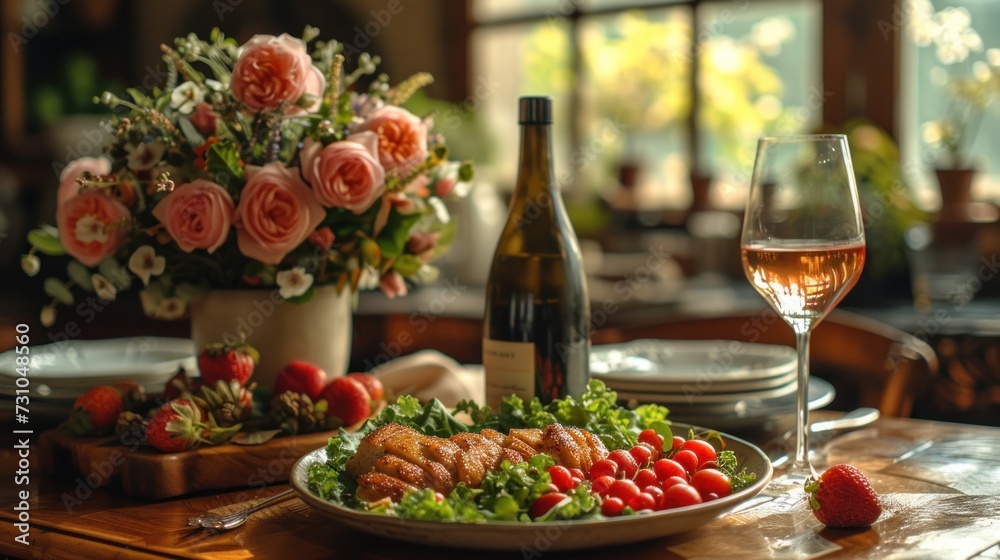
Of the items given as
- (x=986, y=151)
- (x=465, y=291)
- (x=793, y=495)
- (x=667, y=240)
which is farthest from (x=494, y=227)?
(x=793, y=495)

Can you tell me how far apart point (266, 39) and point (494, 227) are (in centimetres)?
257

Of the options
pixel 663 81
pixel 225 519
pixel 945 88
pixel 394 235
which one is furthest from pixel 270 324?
pixel 663 81

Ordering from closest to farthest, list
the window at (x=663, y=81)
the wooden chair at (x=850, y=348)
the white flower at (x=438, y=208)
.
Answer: the white flower at (x=438, y=208) → the wooden chair at (x=850, y=348) → the window at (x=663, y=81)

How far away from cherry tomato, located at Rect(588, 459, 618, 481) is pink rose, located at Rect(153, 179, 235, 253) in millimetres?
527

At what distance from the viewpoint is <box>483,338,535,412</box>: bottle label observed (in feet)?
3.72

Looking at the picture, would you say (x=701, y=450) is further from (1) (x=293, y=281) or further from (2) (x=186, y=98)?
(2) (x=186, y=98)

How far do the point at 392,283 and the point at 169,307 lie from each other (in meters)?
0.29

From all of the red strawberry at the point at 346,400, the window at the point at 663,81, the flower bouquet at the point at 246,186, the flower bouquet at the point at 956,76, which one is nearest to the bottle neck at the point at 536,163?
the flower bouquet at the point at 246,186

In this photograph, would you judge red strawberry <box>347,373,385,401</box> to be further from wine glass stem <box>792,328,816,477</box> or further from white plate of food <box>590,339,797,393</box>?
wine glass stem <box>792,328,816,477</box>

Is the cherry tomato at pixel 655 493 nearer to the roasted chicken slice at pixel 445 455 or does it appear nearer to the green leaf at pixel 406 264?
the roasted chicken slice at pixel 445 455

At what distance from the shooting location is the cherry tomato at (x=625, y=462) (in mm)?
884

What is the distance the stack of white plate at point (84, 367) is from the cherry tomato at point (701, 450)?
66 cm

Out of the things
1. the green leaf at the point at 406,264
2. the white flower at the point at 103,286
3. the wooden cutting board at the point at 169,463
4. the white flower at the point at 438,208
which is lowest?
the wooden cutting board at the point at 169,463

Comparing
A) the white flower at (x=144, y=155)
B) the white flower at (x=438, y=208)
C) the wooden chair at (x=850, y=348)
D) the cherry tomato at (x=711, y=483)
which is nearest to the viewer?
the cherry tomato at (x=711, y=483)
